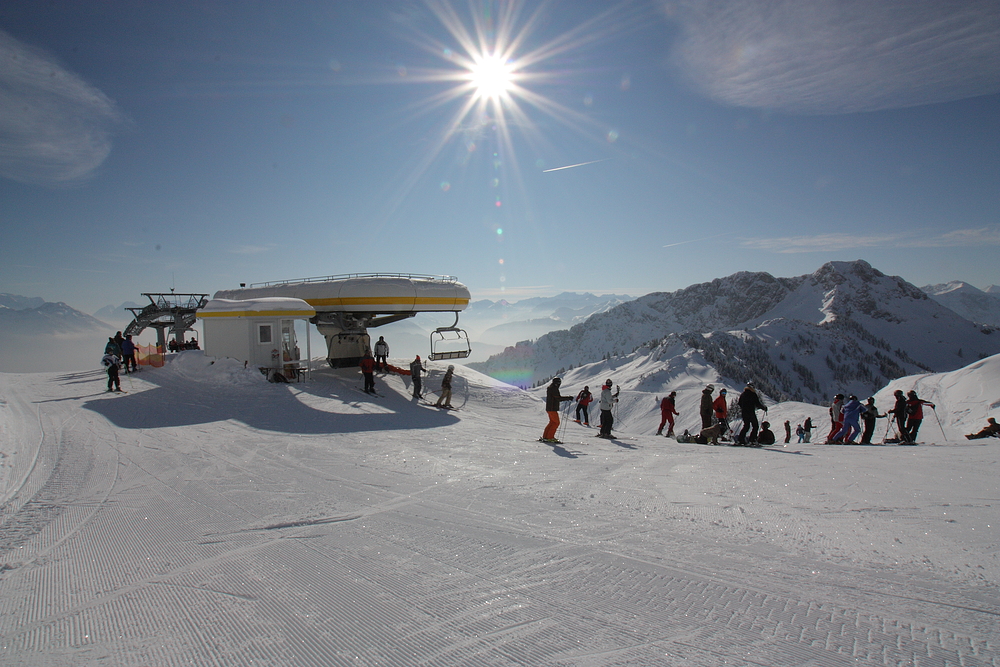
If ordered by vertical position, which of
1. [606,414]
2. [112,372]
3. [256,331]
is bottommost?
[606,414]

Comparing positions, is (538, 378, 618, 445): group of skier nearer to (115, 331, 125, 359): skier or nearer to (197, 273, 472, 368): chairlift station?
(197, 273, 472, 368): chairlift station

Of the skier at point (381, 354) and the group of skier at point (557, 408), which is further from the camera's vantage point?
the skier at point (381, 354)

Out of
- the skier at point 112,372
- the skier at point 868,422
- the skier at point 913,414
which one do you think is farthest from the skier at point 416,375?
the skier at point 913,414

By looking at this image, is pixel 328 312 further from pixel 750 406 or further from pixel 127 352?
pixel 750 406

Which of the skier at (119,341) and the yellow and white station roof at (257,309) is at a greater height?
the yellow and white station roof at (257,309)

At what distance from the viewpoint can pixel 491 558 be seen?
4.73 metres

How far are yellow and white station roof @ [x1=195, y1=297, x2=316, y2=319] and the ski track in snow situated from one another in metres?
9.56

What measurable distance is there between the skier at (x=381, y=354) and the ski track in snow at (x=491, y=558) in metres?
13.7

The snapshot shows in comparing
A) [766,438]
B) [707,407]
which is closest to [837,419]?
[766,438]

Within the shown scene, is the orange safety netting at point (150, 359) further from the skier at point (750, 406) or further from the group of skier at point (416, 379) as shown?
the skier at point (750, 406)

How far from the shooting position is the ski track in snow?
3.38m

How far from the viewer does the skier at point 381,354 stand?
23.5m

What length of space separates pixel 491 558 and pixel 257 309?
17.1 m

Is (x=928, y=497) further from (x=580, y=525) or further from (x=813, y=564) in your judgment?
(x=580, y=525)
